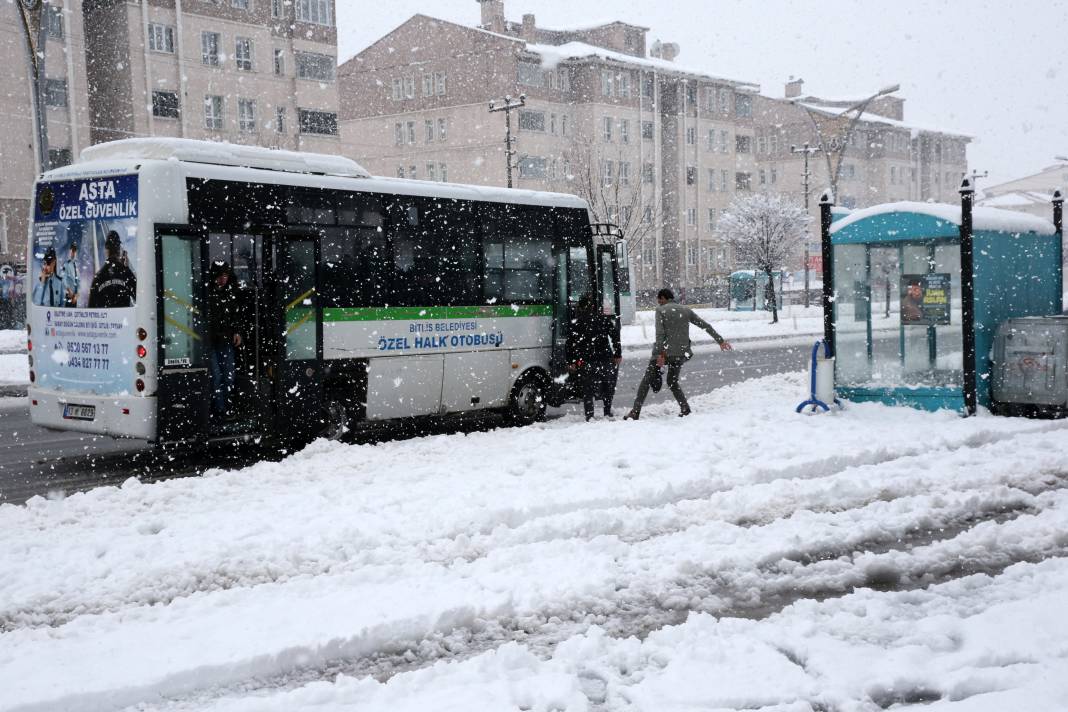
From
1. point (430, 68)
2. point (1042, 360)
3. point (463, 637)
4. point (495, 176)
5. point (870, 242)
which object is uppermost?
point (430, 68)

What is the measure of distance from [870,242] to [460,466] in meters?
7.53

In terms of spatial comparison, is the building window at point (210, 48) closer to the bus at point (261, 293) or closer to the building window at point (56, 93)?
the building window at point (56, 93)

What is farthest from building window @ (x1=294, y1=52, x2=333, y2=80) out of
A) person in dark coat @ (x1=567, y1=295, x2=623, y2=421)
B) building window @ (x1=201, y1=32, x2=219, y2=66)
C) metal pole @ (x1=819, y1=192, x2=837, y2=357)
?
metal pole @ (x1=819, y1=192, x2=837, y2=357)

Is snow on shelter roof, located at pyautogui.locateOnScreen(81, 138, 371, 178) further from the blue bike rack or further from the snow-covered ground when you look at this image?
the blue bike rack

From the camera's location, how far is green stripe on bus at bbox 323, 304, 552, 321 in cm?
1270

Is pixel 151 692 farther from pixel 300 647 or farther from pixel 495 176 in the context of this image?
pixel 495 176

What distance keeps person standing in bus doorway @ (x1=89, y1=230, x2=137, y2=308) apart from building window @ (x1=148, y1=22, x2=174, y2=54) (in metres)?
40.1

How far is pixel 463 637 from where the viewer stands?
5.77 metres

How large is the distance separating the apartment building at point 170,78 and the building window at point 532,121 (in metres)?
13.7

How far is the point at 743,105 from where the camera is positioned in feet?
271

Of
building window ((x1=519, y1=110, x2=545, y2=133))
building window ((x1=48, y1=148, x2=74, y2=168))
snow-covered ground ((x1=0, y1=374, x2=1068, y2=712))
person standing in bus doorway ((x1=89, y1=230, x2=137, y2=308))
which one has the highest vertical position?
building window ((x1=519, y1=110, x2=545, y2=133))

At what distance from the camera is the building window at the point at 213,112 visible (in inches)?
1949

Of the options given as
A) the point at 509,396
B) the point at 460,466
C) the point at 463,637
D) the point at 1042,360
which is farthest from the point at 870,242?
the point at 463,637

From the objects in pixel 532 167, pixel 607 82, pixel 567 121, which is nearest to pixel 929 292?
pixel 532 167
